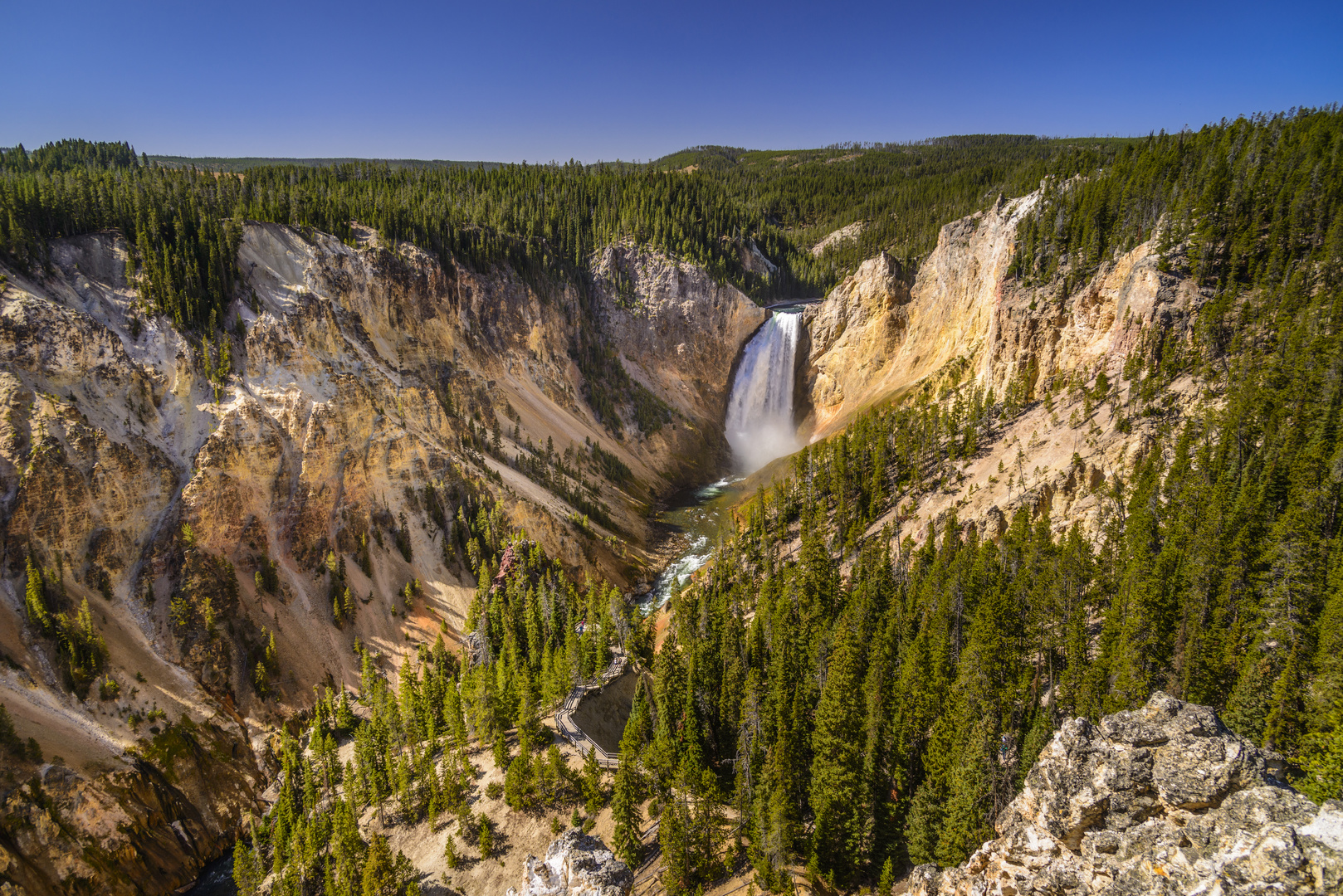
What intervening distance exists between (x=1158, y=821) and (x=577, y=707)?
3498 centimetres

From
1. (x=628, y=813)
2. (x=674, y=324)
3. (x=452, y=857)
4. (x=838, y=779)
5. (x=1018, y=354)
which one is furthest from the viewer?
(x=674, y=324)

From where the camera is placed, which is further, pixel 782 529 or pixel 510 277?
pixel 510 277

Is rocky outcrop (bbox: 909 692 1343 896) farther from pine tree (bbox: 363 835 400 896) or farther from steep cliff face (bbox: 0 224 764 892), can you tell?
steep cliff face (bbox: 0 224 764 892)

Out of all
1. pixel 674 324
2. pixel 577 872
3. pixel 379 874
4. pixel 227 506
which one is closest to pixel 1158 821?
pixel 577 872

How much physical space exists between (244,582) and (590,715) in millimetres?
30773

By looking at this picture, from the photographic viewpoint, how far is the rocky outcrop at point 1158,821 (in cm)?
1180

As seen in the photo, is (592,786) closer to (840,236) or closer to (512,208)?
(512,208)

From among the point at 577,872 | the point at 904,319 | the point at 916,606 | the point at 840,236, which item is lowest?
the point at 577,872

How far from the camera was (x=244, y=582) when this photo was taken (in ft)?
169

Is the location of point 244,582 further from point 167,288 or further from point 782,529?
point 782,529

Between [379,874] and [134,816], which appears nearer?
[379,874]

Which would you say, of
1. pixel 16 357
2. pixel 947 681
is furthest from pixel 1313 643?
pixel 16 357

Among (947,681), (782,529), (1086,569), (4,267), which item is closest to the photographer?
(947,681)

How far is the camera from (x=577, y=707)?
142 feet
